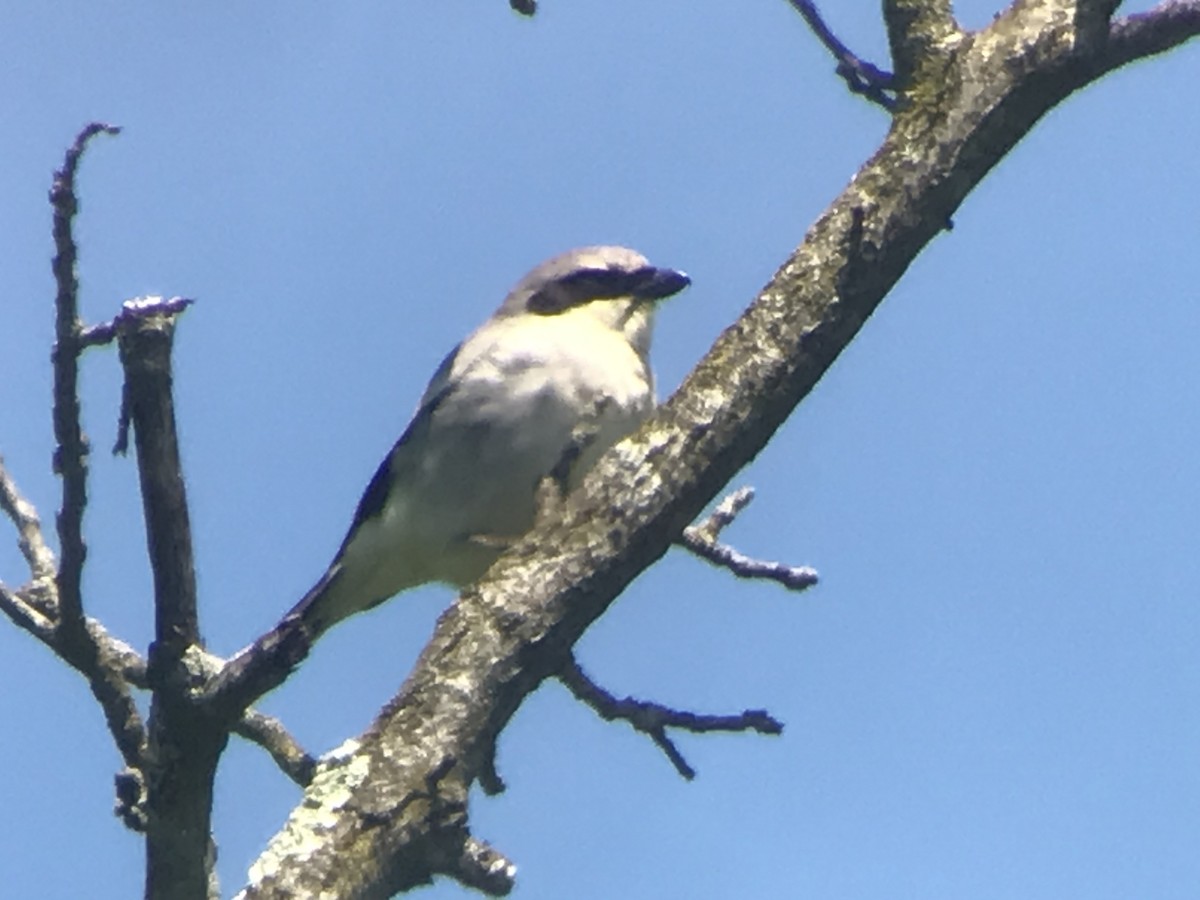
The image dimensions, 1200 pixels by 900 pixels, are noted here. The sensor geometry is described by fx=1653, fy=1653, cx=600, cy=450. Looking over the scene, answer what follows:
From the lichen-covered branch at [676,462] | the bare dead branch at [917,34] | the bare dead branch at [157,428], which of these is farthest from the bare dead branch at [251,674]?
the bare dead branch at [917,34]

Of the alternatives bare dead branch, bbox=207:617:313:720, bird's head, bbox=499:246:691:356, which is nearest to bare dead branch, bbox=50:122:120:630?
bare dead branch, bbox=207:617:313:720

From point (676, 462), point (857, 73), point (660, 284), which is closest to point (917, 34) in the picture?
point (857, 73)

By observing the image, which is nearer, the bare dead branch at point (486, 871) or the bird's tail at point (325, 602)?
the bare dead branch at point (486, 871)

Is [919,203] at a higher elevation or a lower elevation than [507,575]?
higher

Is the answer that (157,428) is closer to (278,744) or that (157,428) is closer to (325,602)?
(278,744)

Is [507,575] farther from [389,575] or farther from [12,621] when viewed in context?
[389,575]

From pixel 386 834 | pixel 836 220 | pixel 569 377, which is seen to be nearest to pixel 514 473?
pixel 569 377

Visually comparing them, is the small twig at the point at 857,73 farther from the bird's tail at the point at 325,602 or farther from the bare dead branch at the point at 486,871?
the bird's tail at the point at 325,602

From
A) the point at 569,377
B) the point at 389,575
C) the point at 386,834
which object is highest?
the point at 569,377
